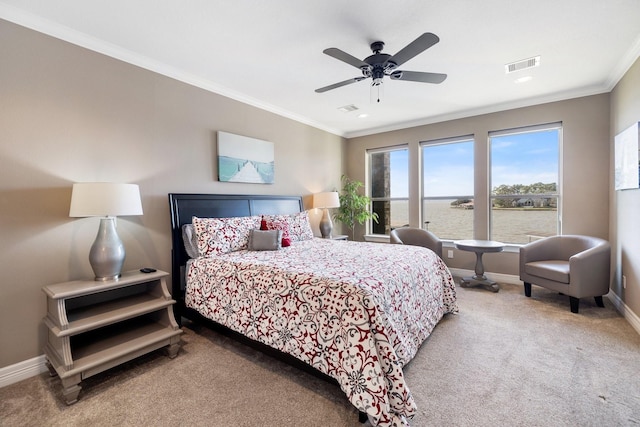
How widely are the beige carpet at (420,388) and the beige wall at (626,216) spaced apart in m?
0.53

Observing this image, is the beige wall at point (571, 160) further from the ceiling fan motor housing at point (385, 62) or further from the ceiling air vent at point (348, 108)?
the ceiling fan motor housing at point (385, 62)

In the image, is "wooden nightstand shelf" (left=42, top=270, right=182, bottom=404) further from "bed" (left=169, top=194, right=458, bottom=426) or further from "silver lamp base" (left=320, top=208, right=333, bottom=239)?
"silver lamp base" (left=320, top=208, right=333, bottom=239)

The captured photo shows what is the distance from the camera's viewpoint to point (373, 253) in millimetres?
2801

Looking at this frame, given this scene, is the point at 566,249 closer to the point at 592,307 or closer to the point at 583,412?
the point at 592,307

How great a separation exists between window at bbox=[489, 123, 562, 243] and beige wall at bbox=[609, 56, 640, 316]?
0.65 m

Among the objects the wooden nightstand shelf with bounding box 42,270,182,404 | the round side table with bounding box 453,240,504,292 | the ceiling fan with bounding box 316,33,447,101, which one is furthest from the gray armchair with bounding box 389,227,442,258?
the wooden nightstand shelf with bounding box 42,270,182,404

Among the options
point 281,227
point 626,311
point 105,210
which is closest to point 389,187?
point 281,227

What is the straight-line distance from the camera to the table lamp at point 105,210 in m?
2.09

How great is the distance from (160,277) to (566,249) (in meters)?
4.76

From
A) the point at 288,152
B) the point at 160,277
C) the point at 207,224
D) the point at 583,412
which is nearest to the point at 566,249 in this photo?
the point at 583,412

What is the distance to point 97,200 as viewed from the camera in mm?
2105

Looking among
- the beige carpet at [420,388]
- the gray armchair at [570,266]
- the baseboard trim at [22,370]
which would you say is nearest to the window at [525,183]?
the gray armchair at [570,266]

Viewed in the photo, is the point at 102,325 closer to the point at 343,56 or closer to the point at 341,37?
the point at 343,56

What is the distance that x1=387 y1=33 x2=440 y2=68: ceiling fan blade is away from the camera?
1.93 meters
